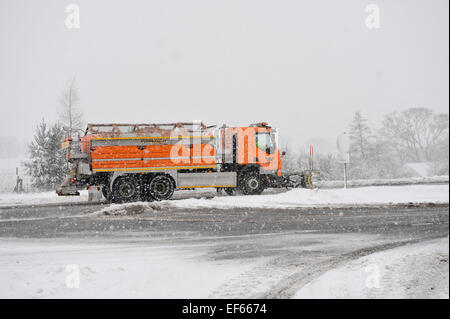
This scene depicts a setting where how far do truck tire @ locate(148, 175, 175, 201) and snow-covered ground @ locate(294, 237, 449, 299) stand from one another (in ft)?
36.9

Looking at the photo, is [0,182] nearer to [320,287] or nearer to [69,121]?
[69,121]

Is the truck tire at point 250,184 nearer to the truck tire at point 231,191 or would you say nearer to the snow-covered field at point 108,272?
the truck tire at point 231,191

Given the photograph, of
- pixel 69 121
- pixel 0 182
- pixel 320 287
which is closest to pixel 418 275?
pixel 320 287

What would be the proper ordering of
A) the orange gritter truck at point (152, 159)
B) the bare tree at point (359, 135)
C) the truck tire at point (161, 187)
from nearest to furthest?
the orange gritter truck at point (152, 159), the truck tire at point (161, 187), the bare tree at point (359, 135)

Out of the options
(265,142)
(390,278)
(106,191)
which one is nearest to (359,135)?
(265,142)

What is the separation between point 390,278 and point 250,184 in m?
12.8

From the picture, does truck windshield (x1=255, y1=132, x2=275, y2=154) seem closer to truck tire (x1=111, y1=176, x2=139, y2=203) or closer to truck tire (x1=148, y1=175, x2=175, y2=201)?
truck tire (x1=148, y1=175, x2=175, y2=201)

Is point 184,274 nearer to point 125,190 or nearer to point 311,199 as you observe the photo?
point 311,199

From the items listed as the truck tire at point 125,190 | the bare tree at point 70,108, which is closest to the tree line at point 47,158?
the bare tree at point 70,108

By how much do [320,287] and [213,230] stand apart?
530 cm

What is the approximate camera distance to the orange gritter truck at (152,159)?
1706 cm

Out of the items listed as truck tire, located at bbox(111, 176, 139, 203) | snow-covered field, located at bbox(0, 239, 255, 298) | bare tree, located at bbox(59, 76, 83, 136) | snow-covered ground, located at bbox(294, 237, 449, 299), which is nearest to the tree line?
bare tree, located at bbox(59, 76, 83, 136)

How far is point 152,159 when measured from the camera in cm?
Result: 1728
